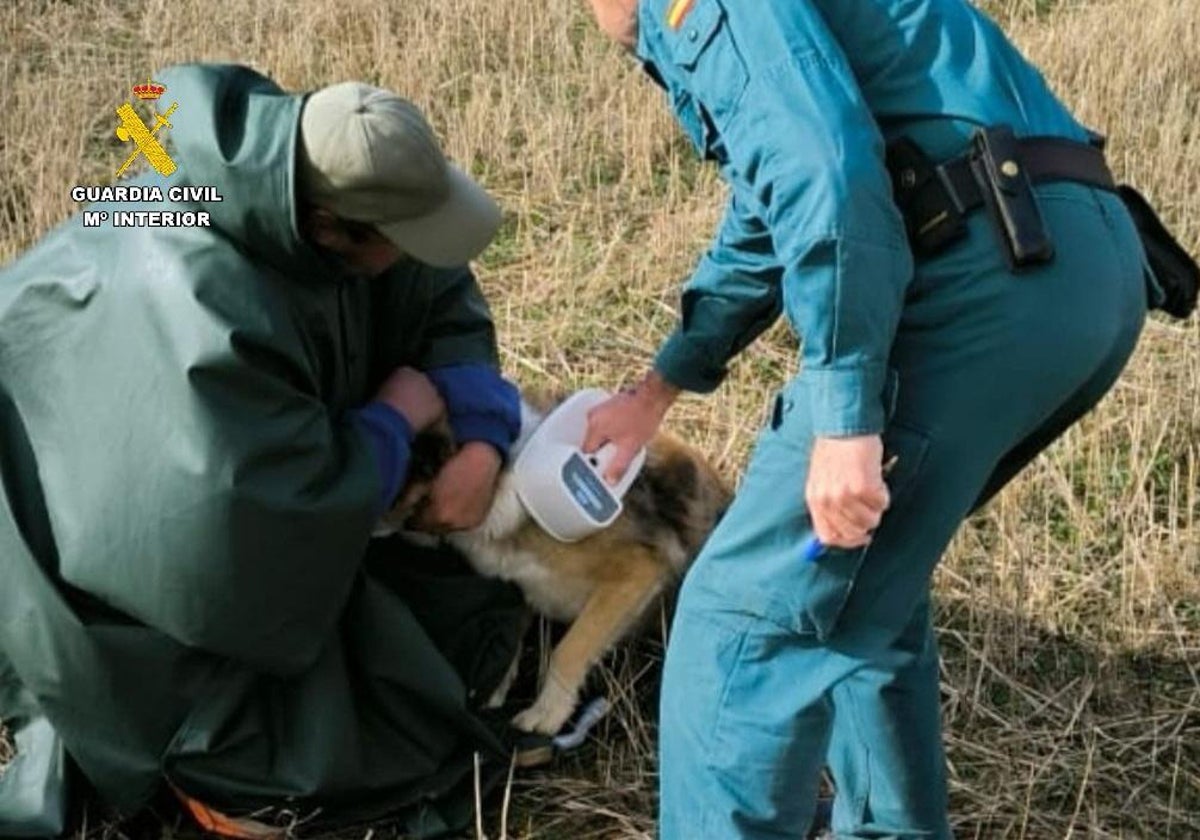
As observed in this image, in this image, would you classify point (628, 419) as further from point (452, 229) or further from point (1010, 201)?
point (1010, 201)

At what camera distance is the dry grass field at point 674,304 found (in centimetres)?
381

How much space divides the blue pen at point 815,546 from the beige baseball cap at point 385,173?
1.10 metres

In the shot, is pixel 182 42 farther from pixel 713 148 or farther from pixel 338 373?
pixel 713 148

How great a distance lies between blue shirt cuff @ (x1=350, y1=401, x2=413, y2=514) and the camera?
3.56 meters

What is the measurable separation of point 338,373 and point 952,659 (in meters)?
1.68

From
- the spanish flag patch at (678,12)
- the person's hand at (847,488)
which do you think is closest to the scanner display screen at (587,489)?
the person's hand at (847,488)

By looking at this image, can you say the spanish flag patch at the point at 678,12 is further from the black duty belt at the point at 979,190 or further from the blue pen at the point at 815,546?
the blue pen at the point at 815,546

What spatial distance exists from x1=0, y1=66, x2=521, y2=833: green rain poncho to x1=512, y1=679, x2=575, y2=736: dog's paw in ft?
1.03

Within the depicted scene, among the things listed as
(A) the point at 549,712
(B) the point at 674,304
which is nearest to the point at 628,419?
(A) the point at 549,712

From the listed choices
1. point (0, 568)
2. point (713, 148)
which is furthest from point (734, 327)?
point (0, 568)

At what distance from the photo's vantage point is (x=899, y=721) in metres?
3.16

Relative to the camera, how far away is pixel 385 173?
3.13m

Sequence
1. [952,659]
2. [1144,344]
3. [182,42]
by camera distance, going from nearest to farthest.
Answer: [952,659], [1144,344], [182,42]

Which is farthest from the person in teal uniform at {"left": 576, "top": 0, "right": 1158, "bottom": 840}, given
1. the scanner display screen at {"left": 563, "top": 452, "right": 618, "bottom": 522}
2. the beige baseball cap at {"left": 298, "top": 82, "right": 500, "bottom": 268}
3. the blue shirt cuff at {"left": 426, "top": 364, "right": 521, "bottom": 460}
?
the blue shirt cuff at {"left": 426, "top": 364, "right": 521, "bottom": 460}
